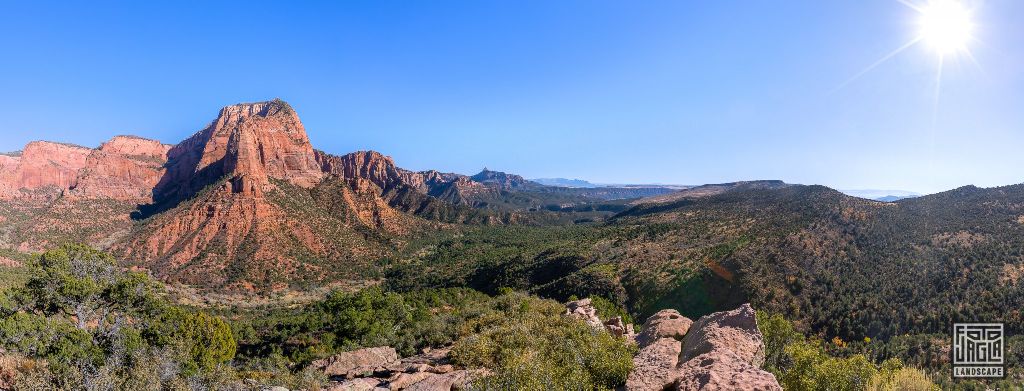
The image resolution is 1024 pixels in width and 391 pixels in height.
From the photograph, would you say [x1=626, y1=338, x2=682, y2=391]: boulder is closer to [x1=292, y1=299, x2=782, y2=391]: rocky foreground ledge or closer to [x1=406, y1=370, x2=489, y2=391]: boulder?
[x1=292, y1=299, x2=782, y2=391]: rocky foreground ledge

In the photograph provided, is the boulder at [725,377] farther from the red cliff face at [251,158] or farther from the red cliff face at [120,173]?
the red cliff face at [120,173]

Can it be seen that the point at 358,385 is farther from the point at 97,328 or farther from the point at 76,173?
the point at 76,173

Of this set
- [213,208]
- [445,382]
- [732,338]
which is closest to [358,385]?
[445,382]

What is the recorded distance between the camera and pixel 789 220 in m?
70.2

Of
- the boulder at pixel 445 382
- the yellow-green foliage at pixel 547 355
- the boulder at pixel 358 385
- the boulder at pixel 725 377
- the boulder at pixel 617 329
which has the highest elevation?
the boulder at pixel 725 377

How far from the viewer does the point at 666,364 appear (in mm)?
16094

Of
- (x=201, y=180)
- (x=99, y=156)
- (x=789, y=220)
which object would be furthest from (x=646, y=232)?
(x=99, y=156)

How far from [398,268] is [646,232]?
196 feet

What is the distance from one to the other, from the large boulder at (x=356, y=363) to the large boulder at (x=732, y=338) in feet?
59.6

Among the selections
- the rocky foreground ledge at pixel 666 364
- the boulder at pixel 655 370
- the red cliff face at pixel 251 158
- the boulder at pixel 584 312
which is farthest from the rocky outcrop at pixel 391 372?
the red cliff face at pixel 251 158

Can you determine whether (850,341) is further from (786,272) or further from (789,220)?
(789,220)

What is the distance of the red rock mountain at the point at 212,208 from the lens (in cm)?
8875

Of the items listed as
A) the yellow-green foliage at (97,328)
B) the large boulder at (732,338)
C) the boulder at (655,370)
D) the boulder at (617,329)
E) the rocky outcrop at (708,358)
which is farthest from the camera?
the boulder at (617,329)

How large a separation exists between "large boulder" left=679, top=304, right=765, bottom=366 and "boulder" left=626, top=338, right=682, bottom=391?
82cm
